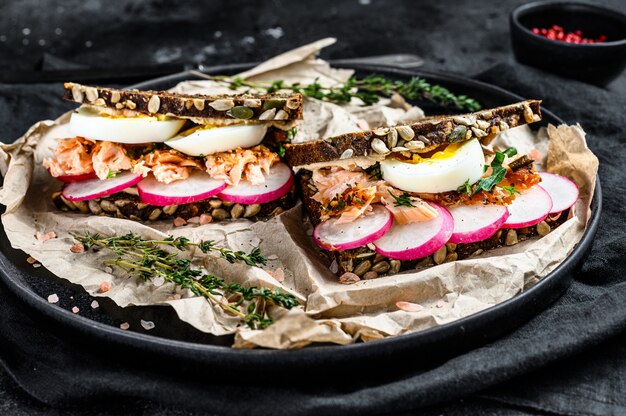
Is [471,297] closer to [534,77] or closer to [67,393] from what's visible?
[67,393]

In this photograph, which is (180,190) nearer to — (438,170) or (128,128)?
(128,128)

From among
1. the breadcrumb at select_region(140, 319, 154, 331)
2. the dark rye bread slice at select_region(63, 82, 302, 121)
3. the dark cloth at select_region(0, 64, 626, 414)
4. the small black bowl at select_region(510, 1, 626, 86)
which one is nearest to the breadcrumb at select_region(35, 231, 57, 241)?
the dark cloth at select_region(0, 64, 626, 414)

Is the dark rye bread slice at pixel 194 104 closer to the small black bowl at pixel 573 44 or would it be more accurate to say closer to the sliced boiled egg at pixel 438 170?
the sliced boiled egg at pixel 438 170

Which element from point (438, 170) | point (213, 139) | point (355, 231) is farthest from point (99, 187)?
point (438, 170)

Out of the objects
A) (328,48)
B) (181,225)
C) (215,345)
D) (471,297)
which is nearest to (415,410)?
(471,297)

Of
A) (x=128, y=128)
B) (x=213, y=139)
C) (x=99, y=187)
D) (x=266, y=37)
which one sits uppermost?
(x=128, y=128)

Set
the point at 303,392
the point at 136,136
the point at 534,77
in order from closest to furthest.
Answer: the point at 303,392, the point at 136,136, the point at 534,77

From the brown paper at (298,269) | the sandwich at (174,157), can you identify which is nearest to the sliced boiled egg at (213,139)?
the sandwich at (174,157)
